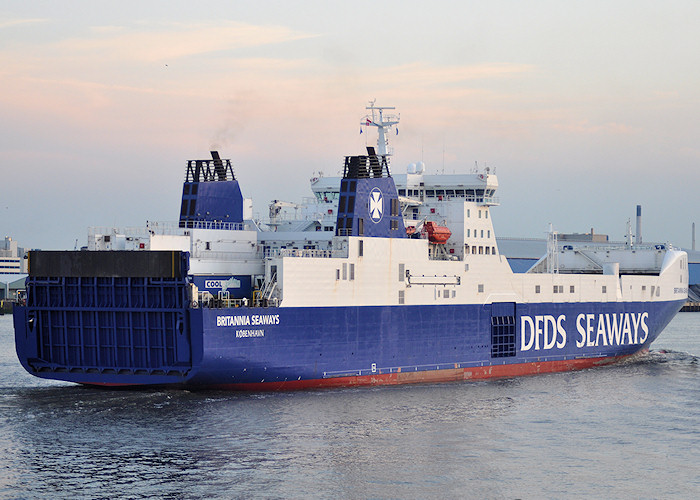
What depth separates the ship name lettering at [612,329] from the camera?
46906 millimetres

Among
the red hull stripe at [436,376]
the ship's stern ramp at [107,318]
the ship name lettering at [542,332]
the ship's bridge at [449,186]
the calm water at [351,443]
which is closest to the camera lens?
the calm water at [351,443]

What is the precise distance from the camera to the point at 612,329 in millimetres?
48906

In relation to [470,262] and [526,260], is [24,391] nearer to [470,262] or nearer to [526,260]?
[470,262]

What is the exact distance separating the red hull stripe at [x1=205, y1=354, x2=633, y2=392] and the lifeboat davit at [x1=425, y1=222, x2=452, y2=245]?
5.34 m

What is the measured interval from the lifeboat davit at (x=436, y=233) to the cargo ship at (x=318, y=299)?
0.18ft

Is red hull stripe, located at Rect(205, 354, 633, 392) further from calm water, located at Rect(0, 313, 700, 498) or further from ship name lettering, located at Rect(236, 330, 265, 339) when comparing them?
ship name lettering, located at Rect(236, 330, 265, 339)

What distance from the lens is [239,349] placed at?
3356cm

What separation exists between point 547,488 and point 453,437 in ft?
17.7

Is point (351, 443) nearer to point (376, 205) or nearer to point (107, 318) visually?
point (107, 318)

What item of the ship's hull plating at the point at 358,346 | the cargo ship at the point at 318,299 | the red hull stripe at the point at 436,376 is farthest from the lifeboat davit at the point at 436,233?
the red hull stripe at the point at 436,376

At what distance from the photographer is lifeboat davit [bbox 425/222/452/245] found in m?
42.1

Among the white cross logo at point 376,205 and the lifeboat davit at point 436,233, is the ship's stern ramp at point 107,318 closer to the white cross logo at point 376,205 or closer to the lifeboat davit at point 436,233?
the white cross logo at point 376,205

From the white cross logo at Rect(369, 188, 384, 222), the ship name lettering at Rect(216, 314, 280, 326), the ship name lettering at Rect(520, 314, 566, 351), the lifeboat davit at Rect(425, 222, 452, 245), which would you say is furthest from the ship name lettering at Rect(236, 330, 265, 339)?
the ship name lettering at Rect(520, 314, 566, 351)

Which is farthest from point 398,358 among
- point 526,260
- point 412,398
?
point 526,260
